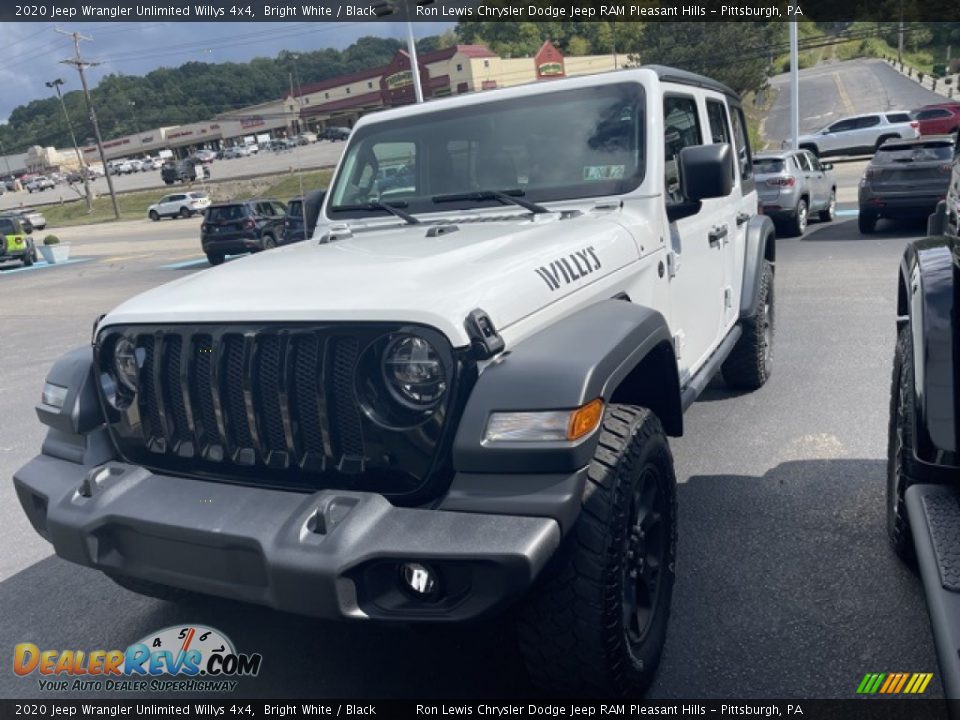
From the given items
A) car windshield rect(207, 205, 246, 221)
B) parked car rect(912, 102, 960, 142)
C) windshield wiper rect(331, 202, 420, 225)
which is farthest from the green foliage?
parked car rect(912, 102, 960, 142)

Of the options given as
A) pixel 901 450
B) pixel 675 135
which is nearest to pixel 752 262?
pixel 675 135

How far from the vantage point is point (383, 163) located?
410 centimetres

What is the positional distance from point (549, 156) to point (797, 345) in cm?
422

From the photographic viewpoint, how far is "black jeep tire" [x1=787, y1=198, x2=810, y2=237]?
14108mm

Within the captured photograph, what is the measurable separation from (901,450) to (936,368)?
62 centimetres

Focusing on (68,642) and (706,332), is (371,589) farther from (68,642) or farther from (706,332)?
(706,332)

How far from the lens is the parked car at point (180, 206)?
41.8m

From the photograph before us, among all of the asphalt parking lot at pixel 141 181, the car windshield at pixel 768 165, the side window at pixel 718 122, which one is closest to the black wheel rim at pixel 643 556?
the side window at pixel 718 122

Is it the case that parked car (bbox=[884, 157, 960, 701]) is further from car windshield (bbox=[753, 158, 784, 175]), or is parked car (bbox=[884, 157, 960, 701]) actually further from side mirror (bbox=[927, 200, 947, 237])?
car windshield (bbox=[753, 158, 784, 175])

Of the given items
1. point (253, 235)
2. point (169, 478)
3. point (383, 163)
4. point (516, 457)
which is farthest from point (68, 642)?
point (253, 235)

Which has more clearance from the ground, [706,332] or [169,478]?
[169,478]

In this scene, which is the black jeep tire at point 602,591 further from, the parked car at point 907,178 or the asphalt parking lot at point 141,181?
the asphalt parking lot at point 141,181

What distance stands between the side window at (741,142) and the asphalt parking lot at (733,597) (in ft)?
5.20

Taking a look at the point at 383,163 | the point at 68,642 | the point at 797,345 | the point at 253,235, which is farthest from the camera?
the point at 253,235
